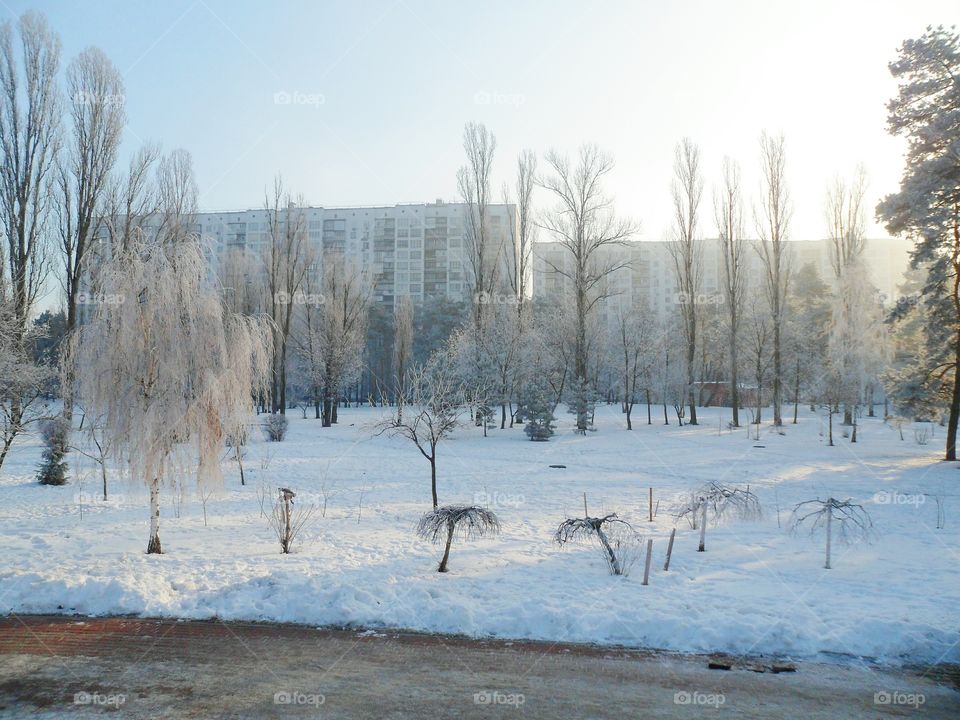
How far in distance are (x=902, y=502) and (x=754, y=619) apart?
34.0 feet

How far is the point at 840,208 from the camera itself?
137 feet

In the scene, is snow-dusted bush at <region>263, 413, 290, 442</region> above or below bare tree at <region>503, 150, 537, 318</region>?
below

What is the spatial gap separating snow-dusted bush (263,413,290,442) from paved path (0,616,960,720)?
21.9m

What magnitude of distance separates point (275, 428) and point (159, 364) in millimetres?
19905

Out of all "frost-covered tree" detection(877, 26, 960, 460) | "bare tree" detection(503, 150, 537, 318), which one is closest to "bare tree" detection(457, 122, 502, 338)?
"bare tree" detection(503, 150, 537, 318)

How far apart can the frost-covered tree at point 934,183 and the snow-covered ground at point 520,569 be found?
5021 millimetres

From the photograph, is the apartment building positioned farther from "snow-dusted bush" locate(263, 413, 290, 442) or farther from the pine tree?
"snow-dusted bush" locate(263, 413, 290, 442)

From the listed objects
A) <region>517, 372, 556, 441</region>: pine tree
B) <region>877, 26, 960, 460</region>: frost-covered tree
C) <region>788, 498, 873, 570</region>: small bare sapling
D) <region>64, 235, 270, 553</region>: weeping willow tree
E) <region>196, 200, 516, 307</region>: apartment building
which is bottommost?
<region>788, 498, 873, 570</region>: small bare sapling

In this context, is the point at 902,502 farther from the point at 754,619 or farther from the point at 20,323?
the point at 20,323

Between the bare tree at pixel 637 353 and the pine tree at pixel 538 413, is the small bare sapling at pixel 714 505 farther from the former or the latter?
the bare tree at pixel 637 353

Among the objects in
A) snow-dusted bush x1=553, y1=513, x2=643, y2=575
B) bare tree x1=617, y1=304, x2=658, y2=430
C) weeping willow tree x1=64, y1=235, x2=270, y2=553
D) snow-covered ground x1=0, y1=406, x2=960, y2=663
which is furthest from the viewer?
bare tree x1=617, y1=304, x2=658, y2=430

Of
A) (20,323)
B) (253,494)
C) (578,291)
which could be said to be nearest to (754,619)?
(253,494)

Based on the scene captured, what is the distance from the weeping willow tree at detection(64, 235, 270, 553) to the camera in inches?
380

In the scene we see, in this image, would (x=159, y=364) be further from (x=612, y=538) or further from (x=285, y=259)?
(x=285, y=259)
